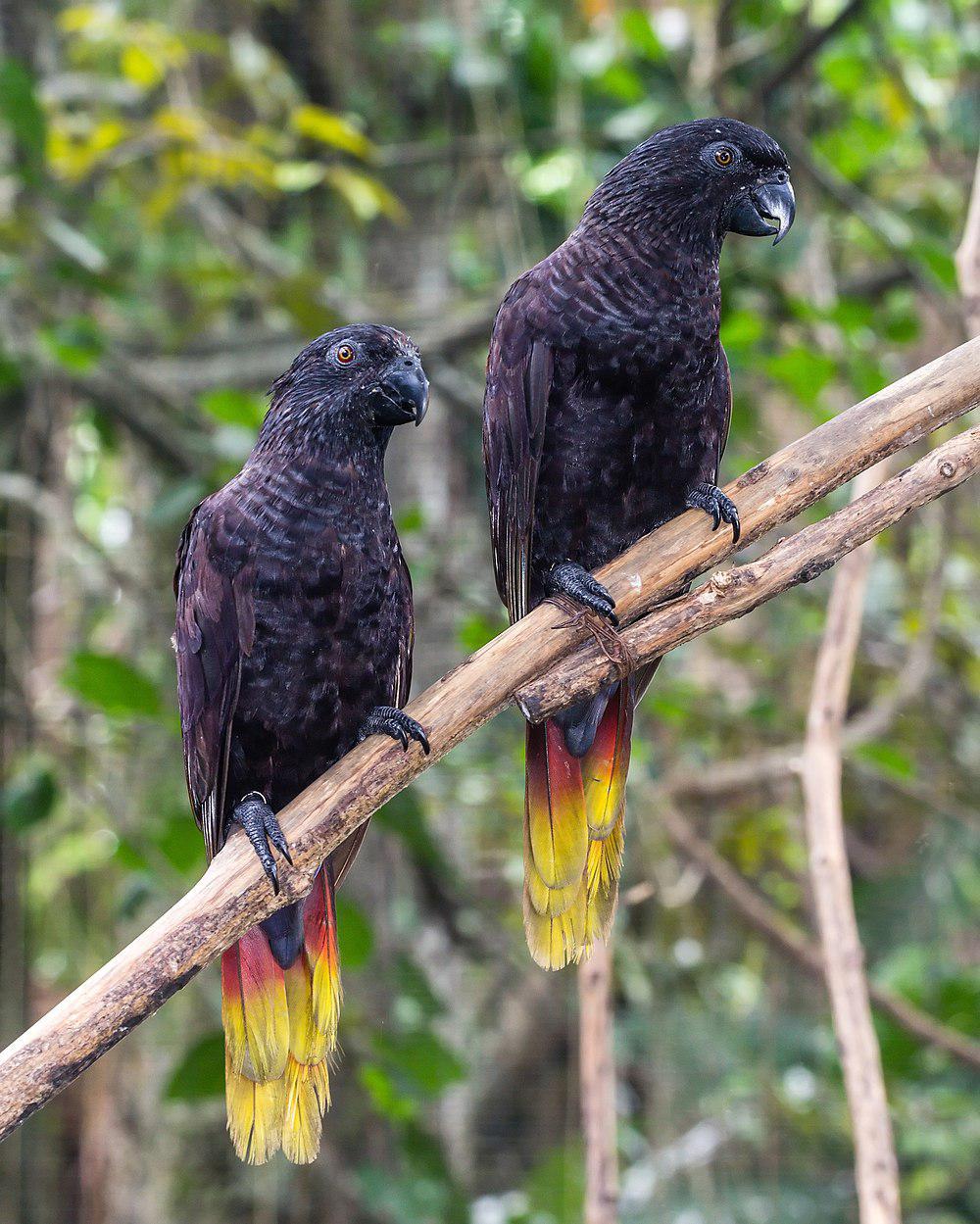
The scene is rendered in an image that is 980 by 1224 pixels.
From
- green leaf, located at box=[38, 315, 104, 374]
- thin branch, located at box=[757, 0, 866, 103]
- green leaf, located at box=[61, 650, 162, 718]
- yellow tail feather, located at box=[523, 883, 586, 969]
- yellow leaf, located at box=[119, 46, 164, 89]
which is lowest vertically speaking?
yellow tail feather, located at box=[523, 883, 586, 969]

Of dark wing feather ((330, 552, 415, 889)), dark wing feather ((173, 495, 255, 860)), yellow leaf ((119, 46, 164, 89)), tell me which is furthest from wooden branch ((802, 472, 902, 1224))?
yellow leaf ((119, 46, 164, 89))

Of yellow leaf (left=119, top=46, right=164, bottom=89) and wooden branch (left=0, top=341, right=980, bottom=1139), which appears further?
yellow leaf (left=119, top=46, right=164, bottom=89)

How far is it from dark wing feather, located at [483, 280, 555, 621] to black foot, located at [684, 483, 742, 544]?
0.81ft

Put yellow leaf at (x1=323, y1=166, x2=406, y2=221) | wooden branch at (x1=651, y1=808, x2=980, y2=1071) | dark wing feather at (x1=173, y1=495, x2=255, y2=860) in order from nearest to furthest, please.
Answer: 1. dark wing feather at (x1=173, y1=495, x2=255, y2=860)
2. wooden branch at (x1=651, y1=808, x2=980, y2=1071)
3. yellow leaf at (x1=323, y1=166, x2=406, y2=221)

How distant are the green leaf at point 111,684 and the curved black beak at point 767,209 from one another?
1.39m

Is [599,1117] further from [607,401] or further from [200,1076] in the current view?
[607,401]

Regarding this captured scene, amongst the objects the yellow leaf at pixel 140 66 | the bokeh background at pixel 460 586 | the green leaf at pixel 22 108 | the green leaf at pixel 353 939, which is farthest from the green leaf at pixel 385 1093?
the yellow leaf at pixel 140 66

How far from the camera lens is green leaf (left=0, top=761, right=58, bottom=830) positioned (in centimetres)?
267

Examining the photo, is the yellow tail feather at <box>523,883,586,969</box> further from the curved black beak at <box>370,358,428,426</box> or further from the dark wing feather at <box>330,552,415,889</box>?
the curved black beak at <box>370,358,428,426</box>

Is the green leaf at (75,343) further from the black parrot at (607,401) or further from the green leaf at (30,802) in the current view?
the black parrot at (607,401)

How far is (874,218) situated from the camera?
10.4 feet

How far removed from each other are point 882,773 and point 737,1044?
0.86 m

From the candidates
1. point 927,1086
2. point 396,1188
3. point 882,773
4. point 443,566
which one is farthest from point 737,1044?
point 443,566

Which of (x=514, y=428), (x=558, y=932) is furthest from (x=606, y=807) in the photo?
(x=514, y=428)
